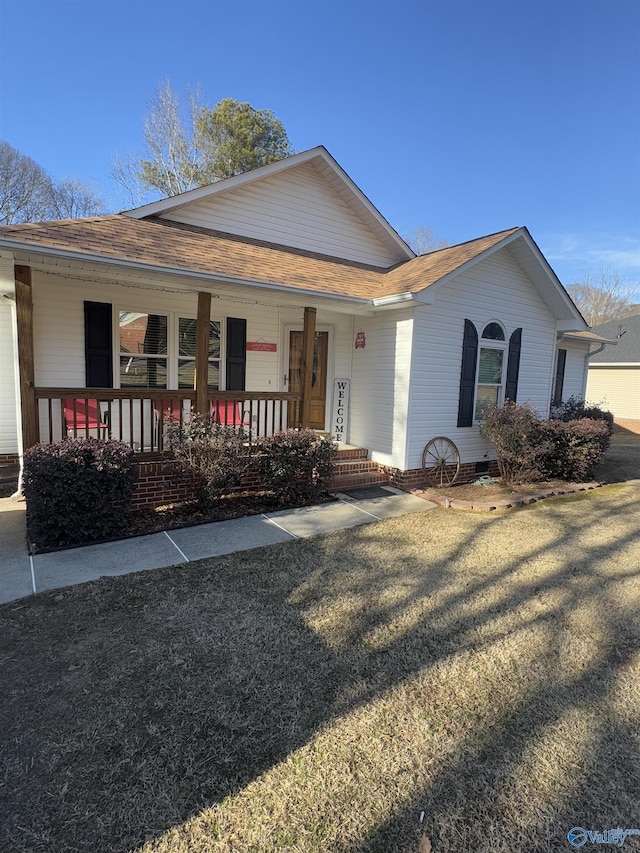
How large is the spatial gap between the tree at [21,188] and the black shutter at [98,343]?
2189cm

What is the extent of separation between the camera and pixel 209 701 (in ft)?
8.50

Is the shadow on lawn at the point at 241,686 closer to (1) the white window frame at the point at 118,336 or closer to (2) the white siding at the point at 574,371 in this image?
(1) the white window frame at the point at 118,336

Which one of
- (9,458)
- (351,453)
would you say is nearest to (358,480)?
(351,453)

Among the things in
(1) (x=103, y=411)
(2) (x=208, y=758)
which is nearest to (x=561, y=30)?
(1) (x=103, y=411)

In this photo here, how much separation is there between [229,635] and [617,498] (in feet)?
23.7

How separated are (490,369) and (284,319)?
4.15 m

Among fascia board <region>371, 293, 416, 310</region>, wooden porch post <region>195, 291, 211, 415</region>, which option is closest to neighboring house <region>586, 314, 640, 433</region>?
fascia board <region>371, 293, 416, 310</region>

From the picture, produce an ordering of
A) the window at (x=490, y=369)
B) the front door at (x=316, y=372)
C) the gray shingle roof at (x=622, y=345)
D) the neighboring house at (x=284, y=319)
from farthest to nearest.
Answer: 1. the gray shingle roof at (x=622, y=345)
2. the front door at (x=316, y=372)
3. the window at (x=490, y=369)
4. the neighboring house at (x=284, y=319)

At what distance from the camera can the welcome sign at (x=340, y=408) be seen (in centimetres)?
885

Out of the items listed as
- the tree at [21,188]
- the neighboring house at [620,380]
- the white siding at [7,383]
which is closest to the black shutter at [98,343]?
the white siding at [7,383]

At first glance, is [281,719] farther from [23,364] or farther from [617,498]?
[617,498]

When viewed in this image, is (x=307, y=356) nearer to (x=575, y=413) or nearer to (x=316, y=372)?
(x=316, y=372)

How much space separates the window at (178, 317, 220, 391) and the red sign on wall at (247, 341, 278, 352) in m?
0.62

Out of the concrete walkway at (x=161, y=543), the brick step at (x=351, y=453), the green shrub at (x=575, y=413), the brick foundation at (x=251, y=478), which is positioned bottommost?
the concrete walkway at (x=161, y=543)
